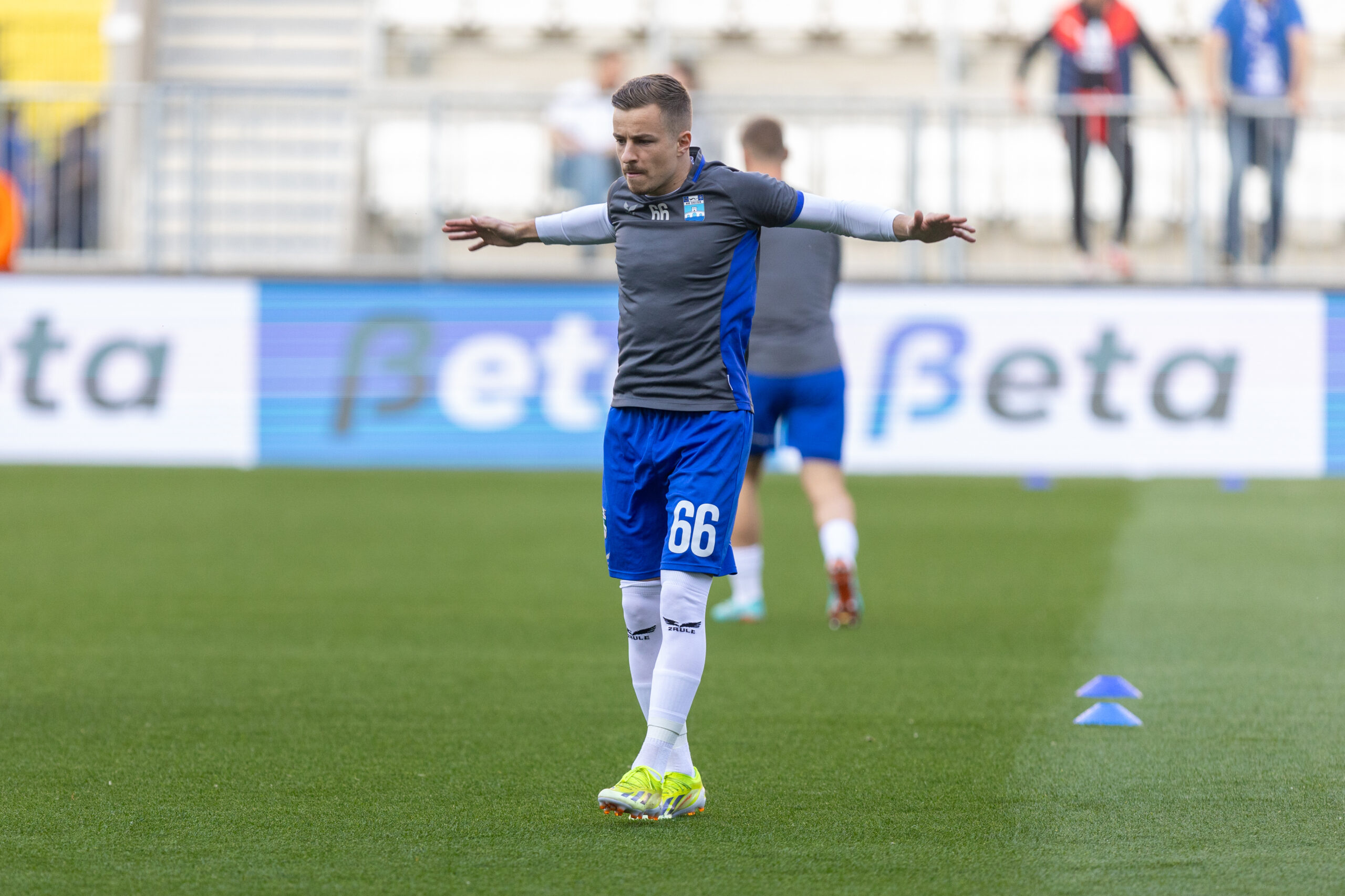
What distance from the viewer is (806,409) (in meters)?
8.56

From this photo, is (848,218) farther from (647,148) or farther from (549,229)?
(549,229)

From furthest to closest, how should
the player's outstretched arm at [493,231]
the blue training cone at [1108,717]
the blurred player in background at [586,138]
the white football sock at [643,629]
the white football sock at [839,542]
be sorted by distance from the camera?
the blurred player in background at [586,138]
the white football sock at [839,542]
the blue training cone at [1108,717]
the player's outstretched arm at [493,231]
the white football sock at [643,629]

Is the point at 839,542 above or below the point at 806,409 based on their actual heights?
below

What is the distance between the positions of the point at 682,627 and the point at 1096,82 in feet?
35.0

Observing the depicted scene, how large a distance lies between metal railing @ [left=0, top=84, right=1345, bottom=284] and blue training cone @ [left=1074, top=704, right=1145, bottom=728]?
27.4 feet

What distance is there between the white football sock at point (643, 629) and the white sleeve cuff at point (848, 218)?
3.38ft

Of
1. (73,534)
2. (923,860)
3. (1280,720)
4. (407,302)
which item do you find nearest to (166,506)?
(73,534)

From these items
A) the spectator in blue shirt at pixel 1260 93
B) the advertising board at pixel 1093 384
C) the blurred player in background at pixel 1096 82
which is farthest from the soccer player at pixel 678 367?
the spectator in blue shirt at pixel 1260 93

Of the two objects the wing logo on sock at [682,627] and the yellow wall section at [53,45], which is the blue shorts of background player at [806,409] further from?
the yellow wall section at [53,45]

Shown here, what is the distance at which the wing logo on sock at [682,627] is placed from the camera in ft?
16.6

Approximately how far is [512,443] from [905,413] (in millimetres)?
2827

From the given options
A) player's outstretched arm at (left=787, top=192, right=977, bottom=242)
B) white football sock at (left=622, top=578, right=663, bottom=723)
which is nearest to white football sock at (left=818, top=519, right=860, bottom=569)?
white football sock at (left=622, top=578, right=663, bottom=723)

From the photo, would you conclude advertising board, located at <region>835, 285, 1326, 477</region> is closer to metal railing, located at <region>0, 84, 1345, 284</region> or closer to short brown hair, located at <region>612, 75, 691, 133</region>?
metal railing, located at <region>0, 84, 1345, 284</region>

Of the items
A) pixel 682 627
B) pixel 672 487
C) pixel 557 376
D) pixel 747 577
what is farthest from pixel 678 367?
pixel 557 376
